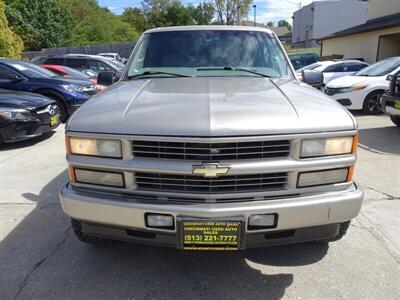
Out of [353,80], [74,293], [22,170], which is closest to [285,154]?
[74,293]

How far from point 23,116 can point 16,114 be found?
0.12 m

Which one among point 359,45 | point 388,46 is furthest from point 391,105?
point 359,45

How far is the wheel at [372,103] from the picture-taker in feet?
33.0

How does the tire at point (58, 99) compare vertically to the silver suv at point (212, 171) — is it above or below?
below

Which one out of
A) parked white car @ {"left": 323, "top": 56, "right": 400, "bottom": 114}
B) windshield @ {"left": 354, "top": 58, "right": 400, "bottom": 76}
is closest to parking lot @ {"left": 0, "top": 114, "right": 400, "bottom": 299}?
parked white car @ {"left": 323, "top": 56, "right": 400, "bottom": 114}

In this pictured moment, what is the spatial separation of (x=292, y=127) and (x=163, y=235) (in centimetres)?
109

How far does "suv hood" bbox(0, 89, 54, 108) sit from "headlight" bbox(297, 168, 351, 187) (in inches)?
238

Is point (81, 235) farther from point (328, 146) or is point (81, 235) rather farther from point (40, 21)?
point (40, 21)

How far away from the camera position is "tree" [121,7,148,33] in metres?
60.4

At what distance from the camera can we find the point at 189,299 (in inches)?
107

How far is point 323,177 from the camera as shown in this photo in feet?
8.57

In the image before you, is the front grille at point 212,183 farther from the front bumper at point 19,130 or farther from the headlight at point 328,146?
the front bumper at point 19,130

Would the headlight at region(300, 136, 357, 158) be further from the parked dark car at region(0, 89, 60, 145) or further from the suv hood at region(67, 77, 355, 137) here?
the parked dark car at region(0, 89, 60, 145)

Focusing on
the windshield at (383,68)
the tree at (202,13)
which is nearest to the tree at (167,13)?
the tree at (202,13)
